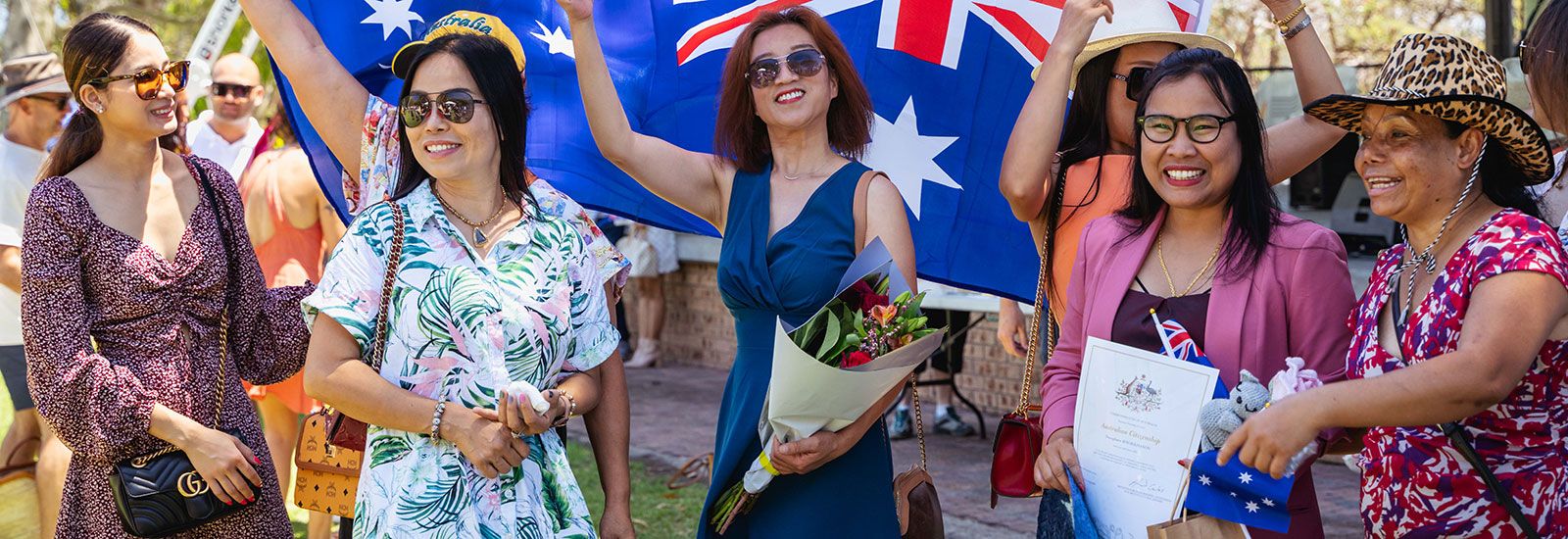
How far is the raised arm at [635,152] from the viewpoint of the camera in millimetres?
3371

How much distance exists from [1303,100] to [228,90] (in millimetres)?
5087

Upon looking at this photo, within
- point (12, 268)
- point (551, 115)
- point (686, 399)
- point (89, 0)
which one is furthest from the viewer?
point (89, 0)

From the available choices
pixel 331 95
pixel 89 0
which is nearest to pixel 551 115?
pixel 331 95

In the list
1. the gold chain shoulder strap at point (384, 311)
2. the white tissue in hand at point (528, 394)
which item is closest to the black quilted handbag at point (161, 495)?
the gold chain shoulder strap at point (384, 311)

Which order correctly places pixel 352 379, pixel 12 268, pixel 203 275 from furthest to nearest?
pixel 12 268 → pixel 203 275 → pixel 352 379

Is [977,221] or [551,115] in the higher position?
[551,115]

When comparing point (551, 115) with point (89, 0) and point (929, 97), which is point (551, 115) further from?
point (89, 0)

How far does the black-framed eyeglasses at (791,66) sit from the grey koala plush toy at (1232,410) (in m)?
1.28

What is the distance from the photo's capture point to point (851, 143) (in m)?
3.47

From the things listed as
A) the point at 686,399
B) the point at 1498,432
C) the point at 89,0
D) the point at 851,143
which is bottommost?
the point at 686,399

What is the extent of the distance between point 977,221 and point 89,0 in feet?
63.6

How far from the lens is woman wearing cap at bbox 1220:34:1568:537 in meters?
2.27

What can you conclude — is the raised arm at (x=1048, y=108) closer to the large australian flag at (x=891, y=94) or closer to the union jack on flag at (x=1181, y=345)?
the union jack on flag at (x=1181, y=345)
